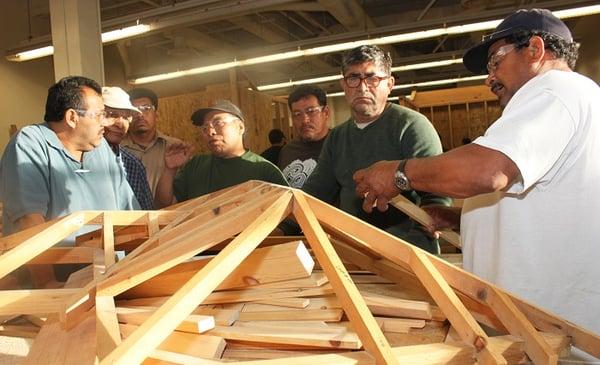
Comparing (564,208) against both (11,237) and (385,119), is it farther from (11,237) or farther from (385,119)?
(11,237)

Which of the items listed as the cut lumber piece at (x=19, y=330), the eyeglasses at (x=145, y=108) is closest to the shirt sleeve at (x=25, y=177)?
the cut lumber piece at (x=19, y=330)

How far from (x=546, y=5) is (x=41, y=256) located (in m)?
10.0

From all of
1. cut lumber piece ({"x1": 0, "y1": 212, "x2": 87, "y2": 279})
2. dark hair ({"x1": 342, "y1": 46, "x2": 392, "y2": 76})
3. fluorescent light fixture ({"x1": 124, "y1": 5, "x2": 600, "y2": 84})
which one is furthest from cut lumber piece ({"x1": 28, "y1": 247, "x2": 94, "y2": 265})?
fluorescent light fixture ({"x1": 124, "y1": 5, "x2": 600, "y2": 84})

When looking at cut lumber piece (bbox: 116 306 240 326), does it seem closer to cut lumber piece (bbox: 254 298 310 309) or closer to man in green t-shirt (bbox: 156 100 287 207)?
cut lumber piece (bbox: 254 298 310 309)

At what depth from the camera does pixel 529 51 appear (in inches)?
92.5

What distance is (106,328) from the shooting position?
5.32 ft

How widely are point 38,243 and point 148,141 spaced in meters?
2.86

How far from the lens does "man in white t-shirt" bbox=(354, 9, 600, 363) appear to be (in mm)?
1957

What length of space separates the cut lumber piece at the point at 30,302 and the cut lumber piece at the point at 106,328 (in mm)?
258

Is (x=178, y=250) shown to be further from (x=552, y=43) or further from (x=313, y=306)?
(x=552, y=43)

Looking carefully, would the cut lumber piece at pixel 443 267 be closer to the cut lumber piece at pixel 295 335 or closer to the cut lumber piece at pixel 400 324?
the cut lumber piece at pixel 400 324

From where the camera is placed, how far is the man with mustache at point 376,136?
3398 millimetres

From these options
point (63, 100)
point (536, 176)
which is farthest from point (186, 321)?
point (63, 100)

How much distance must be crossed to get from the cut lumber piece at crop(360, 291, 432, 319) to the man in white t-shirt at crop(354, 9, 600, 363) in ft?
1.74
